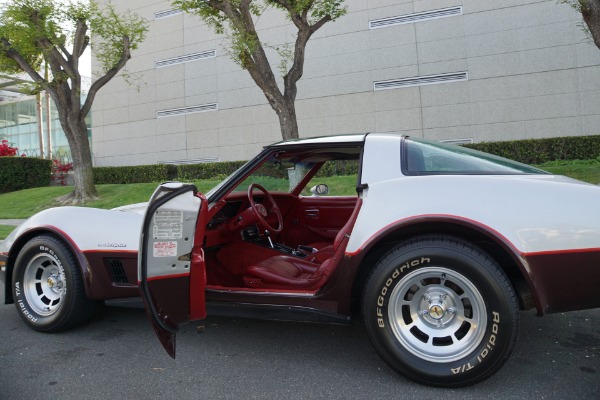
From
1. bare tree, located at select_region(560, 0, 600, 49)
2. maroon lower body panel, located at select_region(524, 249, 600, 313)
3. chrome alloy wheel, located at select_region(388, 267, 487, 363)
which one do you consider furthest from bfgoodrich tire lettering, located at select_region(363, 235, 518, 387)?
bare tree, located at select_region(560, 0, 600, 49)

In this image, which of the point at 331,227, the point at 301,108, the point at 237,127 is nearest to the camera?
the point at 331,227

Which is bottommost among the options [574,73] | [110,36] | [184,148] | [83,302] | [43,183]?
[83,302]

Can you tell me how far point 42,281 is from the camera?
3330mm

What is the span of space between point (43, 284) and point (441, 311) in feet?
9.69

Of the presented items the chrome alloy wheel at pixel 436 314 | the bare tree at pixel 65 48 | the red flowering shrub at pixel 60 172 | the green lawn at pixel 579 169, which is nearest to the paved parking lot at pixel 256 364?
the chrome alloy wheel at pixel 436 314

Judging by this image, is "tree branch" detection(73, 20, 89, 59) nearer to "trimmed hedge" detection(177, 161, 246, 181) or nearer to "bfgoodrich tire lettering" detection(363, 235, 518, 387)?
"trimmed hedge" detection(177, 161, 246, 181)

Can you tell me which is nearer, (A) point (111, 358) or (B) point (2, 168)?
(A) point (111, 358)

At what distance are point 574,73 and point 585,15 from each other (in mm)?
6135

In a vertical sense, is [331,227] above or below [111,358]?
above

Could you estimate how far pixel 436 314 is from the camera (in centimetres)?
233

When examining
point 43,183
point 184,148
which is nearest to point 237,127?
point 184,148

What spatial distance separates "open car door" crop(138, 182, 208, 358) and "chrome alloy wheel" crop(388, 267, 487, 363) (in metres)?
1.14

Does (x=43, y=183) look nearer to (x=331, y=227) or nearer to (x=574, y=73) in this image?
(x=331, y=227)

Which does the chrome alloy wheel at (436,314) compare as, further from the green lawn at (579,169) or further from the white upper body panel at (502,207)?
the green lawn at (579,169)
